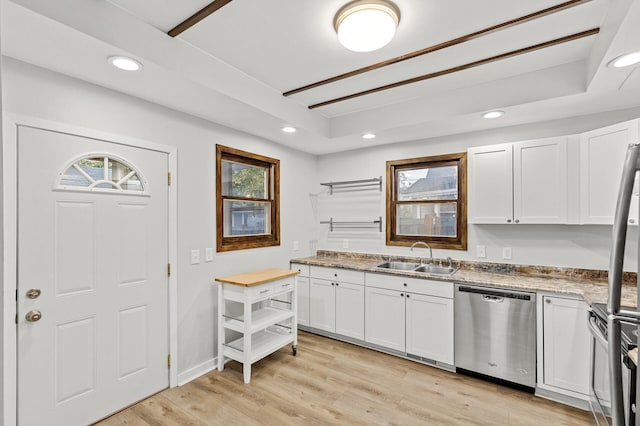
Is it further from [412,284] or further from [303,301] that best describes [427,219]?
[303,301]

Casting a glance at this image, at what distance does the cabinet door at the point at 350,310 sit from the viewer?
3.64 meters

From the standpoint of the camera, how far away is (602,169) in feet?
8.66

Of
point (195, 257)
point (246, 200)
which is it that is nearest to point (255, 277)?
point (195, 257)

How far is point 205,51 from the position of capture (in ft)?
7.86

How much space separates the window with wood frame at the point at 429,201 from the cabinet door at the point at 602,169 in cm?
104

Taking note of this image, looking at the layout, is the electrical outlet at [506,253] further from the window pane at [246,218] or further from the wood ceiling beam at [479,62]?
the window pane at [246,218]

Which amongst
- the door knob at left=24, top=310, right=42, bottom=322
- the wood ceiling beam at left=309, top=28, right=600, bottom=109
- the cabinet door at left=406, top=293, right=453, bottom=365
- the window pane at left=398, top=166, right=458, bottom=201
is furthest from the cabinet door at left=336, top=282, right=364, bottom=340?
the door knob at left=24, top=310, right=42, bottom=322

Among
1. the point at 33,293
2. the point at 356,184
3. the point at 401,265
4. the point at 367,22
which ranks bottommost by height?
the point at 401,265

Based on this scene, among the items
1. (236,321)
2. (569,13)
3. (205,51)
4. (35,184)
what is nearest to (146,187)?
(35,184)

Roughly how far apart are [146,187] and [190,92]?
83 centimetres

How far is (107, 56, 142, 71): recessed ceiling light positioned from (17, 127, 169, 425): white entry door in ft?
1.93

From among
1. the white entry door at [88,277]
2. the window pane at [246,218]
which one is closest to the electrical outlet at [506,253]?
the window pane at [246,218]

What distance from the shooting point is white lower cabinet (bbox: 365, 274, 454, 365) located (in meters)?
3.12

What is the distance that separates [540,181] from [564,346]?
134cm
